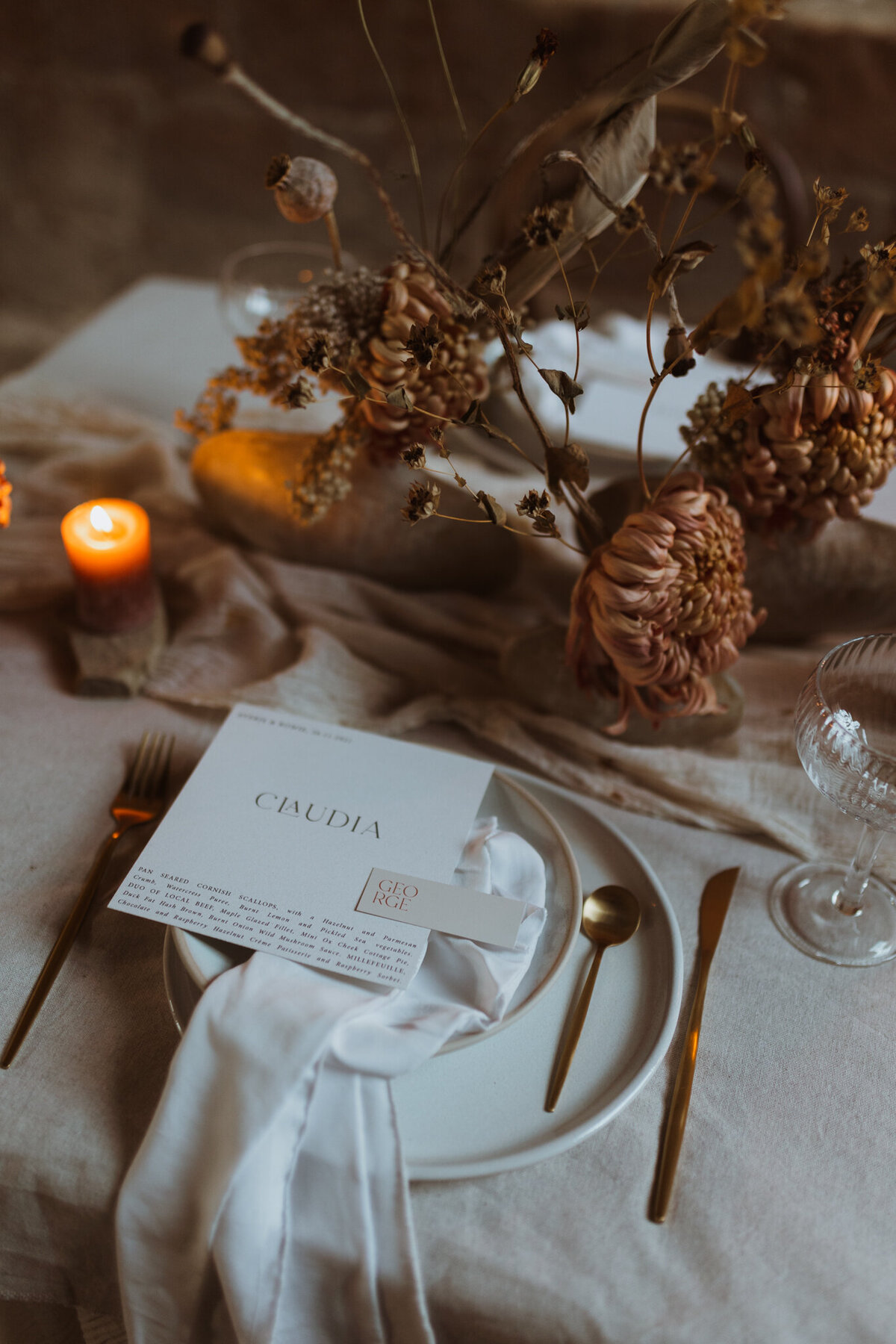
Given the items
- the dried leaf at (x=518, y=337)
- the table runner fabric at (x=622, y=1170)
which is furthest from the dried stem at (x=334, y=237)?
the table runner fabric at (x=622, y=1170)

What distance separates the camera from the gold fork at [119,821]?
47 centimetres

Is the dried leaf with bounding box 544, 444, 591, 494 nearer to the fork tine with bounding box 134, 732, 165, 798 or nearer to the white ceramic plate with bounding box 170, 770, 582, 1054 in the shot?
the white ceramic plate with bounding box 170, 770, 582, 1054

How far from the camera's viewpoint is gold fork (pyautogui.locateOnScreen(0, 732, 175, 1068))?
0.47m

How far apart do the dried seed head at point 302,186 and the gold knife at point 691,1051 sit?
49 cm

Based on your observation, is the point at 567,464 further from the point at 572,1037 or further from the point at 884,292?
the point at 572,1037

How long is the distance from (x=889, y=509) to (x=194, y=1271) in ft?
2.49

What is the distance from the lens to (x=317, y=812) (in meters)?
0.54

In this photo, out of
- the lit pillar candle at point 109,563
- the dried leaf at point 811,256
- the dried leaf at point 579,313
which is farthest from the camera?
the lit pillar candle at point 109,563

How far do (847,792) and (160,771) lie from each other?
1.43 feet

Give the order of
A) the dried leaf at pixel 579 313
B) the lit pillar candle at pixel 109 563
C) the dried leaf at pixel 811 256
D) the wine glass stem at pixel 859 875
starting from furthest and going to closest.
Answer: the lit pillar candle at pixel 109 563, the wine glass stem at pixel 859 875, the dried leaf at pixel 579 313, the dried leaf at pixel 811 256

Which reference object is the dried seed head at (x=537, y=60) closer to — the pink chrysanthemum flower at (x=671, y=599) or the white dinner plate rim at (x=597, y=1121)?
the pink chrysanthemum flower at (x=671, y=599)

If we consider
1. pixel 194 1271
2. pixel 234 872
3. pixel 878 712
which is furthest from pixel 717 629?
pixel 194 1271

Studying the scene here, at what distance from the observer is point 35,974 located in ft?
1.63

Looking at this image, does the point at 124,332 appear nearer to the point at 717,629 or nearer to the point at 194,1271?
the point at 717,629
